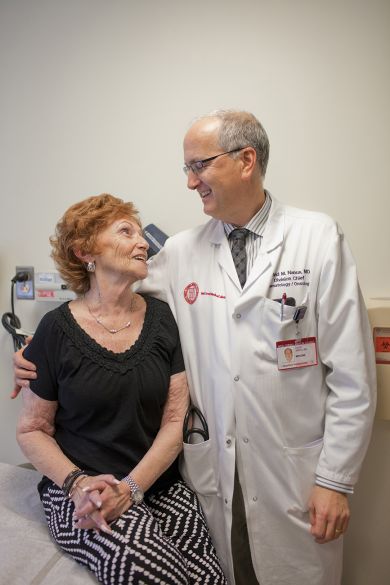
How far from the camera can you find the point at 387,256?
1436 millimetres

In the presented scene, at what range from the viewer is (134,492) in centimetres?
112

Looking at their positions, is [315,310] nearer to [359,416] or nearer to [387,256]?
[359,416]

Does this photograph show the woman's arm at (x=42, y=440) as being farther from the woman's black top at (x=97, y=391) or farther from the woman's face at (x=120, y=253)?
the woman's face at (x=120, y=253)

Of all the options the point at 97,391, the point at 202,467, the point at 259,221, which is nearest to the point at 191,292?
the point at 259,221

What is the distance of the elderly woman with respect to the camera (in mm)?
1060

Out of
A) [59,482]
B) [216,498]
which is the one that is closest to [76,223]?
[59,482]

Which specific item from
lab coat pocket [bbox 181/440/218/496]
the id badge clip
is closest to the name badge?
the id badge clip

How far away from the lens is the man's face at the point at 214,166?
117 centimetres

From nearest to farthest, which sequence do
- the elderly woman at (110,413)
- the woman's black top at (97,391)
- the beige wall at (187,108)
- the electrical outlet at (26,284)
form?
the elderly woman at (110,413), the woman's black top at (97,391), the beige wall at (187,108), the electrical outlet at (26,284)

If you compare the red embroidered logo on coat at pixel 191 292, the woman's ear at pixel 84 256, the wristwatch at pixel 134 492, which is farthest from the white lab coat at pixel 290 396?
the woman's ear at pixel 84 256

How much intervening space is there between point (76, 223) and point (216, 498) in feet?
3.34

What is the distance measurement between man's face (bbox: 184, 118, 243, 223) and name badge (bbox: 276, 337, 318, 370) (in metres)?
0.47

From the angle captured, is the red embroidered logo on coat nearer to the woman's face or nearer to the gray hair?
the woman's face

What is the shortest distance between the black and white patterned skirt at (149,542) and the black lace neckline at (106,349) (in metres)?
0.42
